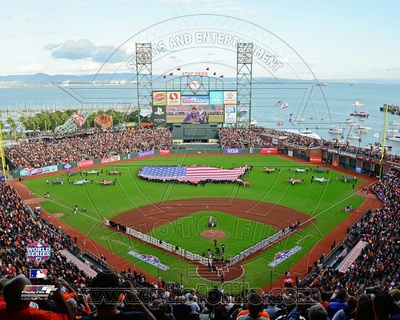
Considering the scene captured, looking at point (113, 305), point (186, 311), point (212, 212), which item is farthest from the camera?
point (212, 212)

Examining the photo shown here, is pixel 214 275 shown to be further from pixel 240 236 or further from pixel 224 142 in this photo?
pixel 224 142

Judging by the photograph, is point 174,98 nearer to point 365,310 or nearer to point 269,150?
point 269,150

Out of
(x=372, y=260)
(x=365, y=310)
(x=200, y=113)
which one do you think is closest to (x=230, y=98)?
(x=200, y=113)

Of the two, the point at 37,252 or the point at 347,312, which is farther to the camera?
the point at 37,252

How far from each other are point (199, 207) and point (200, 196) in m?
Result: 3.76

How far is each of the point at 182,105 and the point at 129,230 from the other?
4051 cm

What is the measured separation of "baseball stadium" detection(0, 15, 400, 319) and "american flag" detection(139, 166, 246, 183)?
26 centimetres

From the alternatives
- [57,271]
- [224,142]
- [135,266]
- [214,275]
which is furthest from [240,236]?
[224,142]

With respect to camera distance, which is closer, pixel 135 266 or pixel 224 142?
pixel 135 266

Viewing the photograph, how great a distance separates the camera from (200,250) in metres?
27.1

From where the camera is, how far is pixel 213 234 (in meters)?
30.5

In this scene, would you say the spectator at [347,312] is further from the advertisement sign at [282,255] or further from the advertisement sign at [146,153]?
the advertisement sign at [146,153]

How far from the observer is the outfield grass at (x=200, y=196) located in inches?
1003

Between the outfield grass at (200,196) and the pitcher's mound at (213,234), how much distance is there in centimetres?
69
